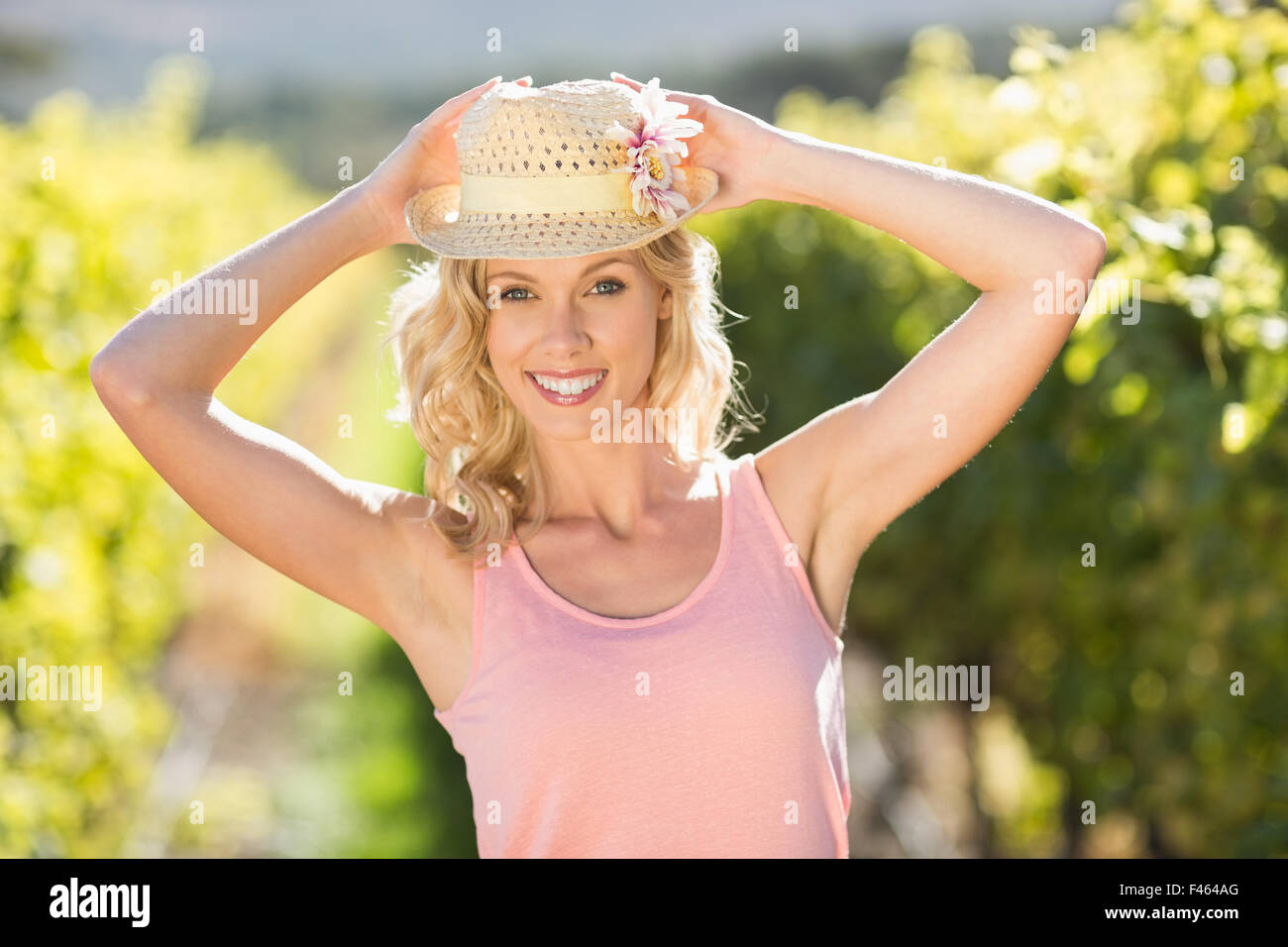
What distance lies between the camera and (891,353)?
5844mm

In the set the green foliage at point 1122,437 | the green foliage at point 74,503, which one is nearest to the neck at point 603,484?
the green foliage at point 1122,437

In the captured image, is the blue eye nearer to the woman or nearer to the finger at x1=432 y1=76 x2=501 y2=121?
the woman

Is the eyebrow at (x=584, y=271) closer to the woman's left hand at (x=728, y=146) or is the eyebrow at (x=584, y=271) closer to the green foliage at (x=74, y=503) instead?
the woman's left hand at (x=728, y=146)

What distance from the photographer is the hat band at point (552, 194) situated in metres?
2.10

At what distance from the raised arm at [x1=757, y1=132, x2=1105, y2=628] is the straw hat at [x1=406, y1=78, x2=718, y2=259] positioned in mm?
A: 190

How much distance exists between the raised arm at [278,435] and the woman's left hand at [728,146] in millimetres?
350

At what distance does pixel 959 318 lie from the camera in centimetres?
204

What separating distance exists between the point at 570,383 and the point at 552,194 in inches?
11.5

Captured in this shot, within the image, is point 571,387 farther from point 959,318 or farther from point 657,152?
point 959,318
